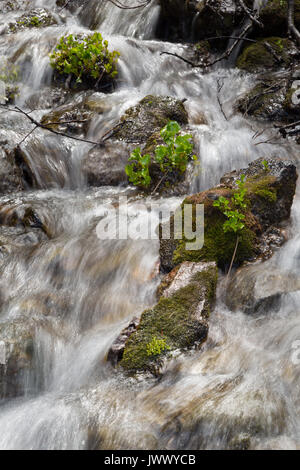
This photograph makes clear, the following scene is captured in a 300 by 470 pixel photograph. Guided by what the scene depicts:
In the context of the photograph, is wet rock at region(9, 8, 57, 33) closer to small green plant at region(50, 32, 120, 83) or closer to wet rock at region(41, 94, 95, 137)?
small green plant at region(50, 32, 120, 83)

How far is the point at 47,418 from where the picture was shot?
2869mm

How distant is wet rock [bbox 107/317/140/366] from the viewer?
3.36 m

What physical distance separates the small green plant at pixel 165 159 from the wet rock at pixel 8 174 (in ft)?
5.80

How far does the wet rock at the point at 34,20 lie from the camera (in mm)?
10891

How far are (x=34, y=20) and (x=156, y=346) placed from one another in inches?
421


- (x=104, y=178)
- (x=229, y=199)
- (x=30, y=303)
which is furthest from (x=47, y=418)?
(x=104, y=178)

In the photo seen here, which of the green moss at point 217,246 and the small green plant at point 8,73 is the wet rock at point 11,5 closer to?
the small green plant at point 8,73

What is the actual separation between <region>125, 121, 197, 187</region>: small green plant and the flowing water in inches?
12.9

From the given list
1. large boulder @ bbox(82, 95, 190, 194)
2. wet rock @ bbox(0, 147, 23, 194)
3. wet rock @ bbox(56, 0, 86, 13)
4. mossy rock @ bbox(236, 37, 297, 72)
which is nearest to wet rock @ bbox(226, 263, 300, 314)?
large boulder @ bbox(82, 95, 190, 194)

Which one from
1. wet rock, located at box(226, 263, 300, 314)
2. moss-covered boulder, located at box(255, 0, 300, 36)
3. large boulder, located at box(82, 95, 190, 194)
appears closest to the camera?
wet rock, located at box(226, 263, 300, 314)

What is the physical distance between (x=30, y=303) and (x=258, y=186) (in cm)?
279

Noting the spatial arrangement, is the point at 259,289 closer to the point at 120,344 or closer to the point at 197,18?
the point at 120,344

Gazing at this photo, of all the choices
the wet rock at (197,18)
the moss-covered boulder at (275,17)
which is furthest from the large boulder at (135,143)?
the moss-covered boulder at (275,17)

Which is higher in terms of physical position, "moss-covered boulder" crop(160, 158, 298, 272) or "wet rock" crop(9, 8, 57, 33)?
"wet rock" crop(9, 8, 57, 33)
